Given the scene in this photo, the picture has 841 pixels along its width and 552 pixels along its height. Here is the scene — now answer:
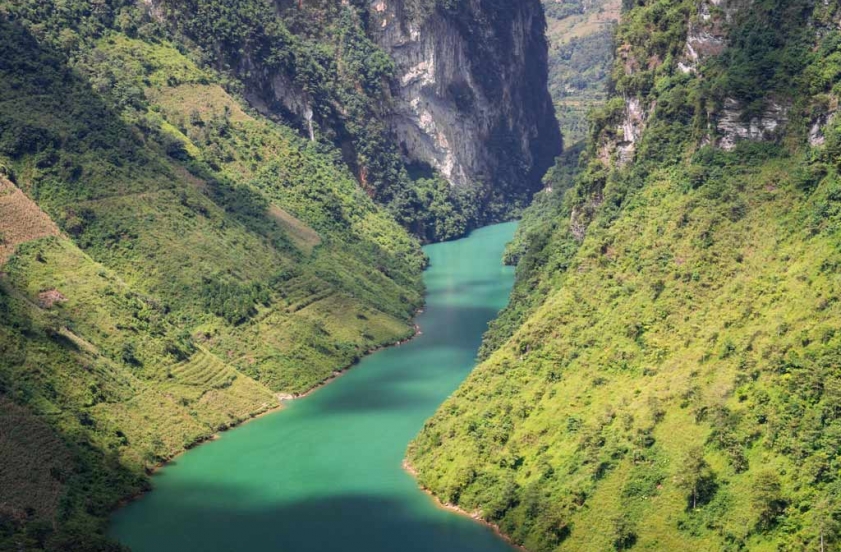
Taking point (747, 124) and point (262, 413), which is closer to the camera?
point (747, 124)

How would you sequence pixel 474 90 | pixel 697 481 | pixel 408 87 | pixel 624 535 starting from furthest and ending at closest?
pixel 474 90, pixel 408 87, pixel 624 535, pixel 697 481

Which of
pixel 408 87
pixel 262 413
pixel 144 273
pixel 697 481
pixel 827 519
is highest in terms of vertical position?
pixel 827 519

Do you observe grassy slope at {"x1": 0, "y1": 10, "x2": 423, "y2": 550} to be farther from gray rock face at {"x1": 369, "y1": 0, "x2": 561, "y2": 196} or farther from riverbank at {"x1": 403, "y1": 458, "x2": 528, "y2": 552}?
gray rock face at {"x1": 369, "y1": 0, "x2": 561, "y2": 196}

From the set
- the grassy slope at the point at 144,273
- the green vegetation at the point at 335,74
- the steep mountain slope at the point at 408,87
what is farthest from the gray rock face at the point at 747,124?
the steep mountain slope at the point at 408,87

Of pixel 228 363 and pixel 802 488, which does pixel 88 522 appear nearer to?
pixel 228 363

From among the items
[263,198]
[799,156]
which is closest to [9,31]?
[263,198]

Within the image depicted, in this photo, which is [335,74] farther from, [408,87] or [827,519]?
[827,519]

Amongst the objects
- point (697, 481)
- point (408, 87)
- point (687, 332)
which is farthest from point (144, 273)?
point (408, 87)
